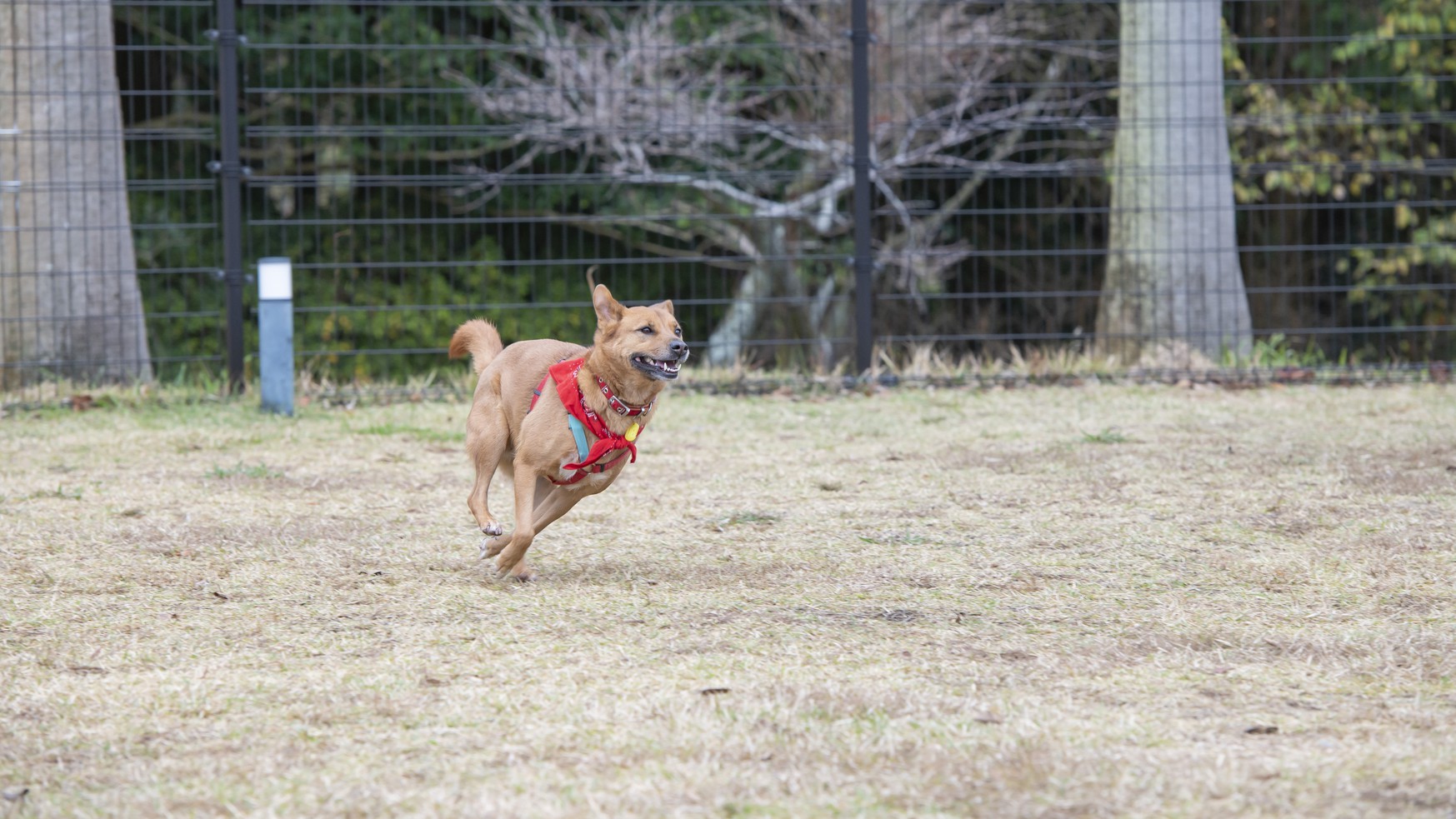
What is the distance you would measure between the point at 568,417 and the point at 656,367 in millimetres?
266

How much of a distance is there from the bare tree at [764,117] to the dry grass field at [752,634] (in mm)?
4618

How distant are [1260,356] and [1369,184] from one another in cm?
473

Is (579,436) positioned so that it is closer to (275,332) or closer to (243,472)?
(243,472)

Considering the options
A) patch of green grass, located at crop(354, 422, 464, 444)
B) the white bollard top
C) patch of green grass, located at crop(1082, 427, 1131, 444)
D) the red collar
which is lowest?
patch of green grass, located at crop(1082, 427, 1131, 444)

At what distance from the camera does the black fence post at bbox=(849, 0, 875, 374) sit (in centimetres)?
785

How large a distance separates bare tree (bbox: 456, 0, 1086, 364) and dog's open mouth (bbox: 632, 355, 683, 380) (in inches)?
225

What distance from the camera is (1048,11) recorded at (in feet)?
40.7

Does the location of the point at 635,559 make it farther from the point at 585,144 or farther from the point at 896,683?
the point at 585,144

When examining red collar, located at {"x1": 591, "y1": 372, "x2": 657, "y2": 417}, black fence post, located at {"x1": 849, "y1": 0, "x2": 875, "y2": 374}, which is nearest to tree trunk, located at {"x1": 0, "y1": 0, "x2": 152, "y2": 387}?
black fence post, located at {"x1": 849, "y1": 0, "x2": 875, "y2": 374}

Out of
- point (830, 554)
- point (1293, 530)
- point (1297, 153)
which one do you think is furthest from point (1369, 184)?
point (830, 554)

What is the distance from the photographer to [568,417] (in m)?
3.87

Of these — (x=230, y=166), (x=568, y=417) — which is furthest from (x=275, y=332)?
(x=568, y=417)

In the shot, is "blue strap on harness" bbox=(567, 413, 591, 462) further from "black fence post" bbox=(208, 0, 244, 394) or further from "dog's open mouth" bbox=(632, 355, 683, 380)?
"black fence post" bbox=(208, 0, 244, 394)

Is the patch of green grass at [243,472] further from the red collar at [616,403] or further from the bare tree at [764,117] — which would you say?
the bare tree at [764,117]
